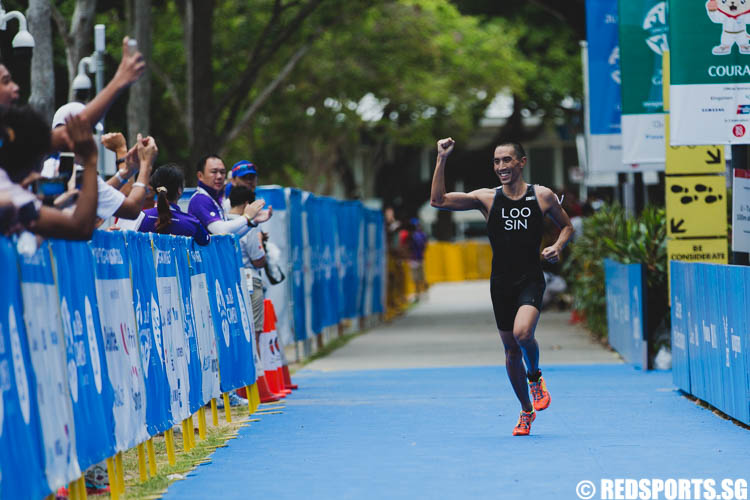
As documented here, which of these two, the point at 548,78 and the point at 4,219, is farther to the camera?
the point at 548,78

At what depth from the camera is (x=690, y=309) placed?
13.1 meters

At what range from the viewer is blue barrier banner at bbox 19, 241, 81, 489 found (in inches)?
265

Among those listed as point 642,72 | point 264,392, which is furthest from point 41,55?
point 642,72

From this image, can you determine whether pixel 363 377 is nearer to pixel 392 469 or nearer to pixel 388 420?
pixel 388 420

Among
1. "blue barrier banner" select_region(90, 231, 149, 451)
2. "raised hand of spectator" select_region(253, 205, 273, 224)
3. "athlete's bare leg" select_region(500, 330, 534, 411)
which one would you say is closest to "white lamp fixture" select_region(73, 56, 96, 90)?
"raised hand of spectator" select_region(253, 205, 273, 224)

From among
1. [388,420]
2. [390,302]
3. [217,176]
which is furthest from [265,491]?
[390,302]

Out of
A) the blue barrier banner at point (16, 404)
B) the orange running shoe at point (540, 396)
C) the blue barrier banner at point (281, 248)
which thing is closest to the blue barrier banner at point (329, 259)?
the blue barrier banner at point (281, 248)

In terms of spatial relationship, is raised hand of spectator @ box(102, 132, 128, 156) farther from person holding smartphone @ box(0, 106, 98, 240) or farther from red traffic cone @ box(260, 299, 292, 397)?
red traffic cone @ box(260, 299, 292, 397)

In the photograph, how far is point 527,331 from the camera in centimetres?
1052

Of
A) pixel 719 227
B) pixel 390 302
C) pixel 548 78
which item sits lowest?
pixel 390 302

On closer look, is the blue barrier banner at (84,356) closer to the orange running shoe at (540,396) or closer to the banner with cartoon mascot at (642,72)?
the orange running shoe at (540,396)

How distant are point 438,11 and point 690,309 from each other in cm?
2756

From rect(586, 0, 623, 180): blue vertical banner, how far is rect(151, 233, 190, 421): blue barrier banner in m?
11.3

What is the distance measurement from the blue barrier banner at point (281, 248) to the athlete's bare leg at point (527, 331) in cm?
703
